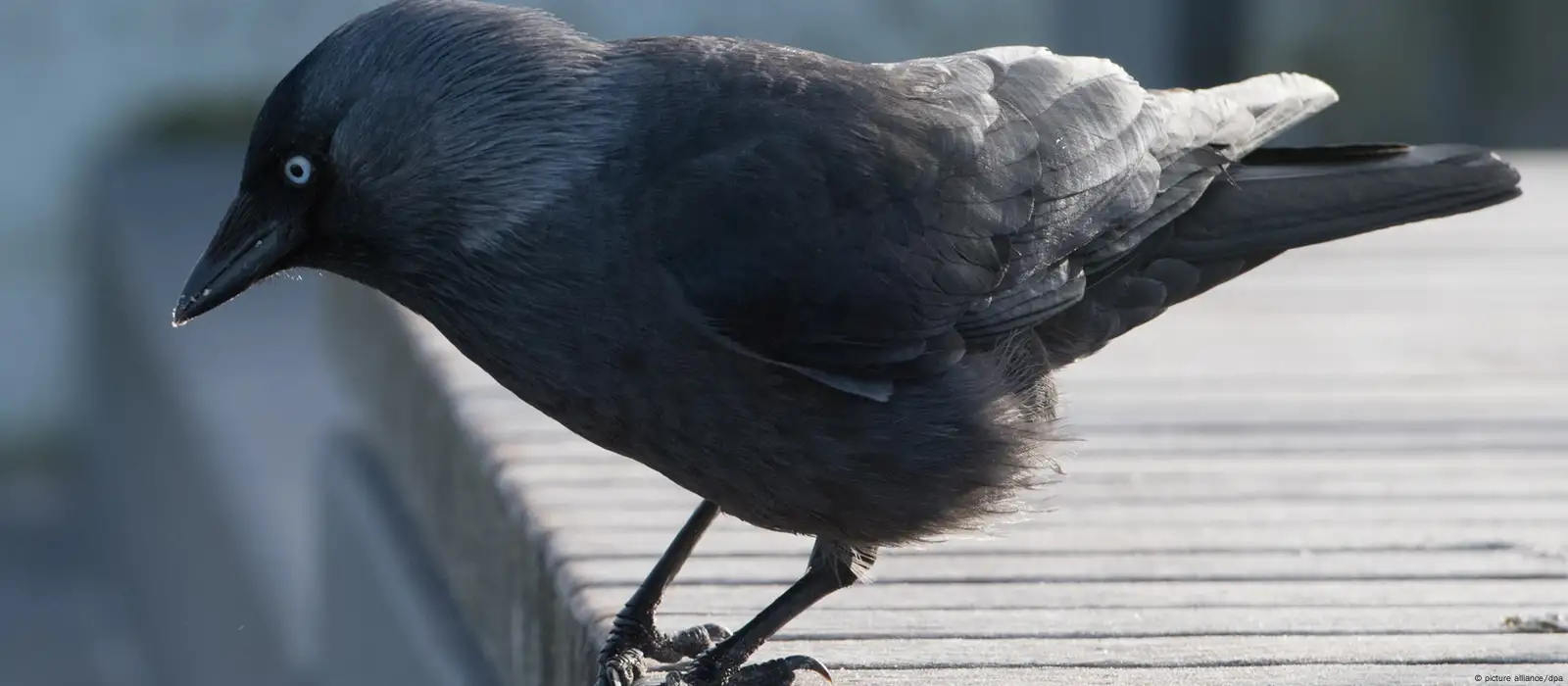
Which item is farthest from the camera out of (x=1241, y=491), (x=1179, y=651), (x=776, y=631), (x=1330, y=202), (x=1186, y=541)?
(x=1241, y=491)

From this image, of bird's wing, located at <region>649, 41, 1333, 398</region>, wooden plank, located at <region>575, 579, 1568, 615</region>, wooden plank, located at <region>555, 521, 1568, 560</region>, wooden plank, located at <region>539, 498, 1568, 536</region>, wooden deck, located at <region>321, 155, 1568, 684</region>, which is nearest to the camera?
bird's wing, located at <region>649, 41, 1333, 398</region>

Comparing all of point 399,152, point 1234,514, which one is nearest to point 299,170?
point 399,152

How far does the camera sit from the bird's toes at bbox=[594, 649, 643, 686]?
3227 mm

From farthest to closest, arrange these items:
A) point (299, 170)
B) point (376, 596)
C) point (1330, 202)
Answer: point (376, 596)
point (1330, 202)
point (299, 170)

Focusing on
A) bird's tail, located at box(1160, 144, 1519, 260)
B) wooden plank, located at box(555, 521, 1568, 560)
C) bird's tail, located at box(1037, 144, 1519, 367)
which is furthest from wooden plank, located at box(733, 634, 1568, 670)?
bird's tail, located at box(1160, 144, 1519, 260)

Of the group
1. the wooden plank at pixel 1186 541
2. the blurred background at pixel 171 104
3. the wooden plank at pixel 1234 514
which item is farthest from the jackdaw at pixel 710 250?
the blurred background at pixel 171 104

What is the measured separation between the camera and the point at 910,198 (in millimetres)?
3336

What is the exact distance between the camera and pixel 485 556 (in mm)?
4141

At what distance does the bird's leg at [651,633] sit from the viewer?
10.6 feet

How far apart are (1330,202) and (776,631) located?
136cm

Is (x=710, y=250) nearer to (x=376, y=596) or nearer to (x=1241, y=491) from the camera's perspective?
(x=1241, y=491)

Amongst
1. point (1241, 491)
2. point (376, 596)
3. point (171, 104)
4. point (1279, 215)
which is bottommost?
point (171, 104)

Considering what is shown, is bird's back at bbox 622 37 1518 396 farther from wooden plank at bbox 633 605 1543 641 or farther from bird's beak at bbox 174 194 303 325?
bird's beak at bbox 174 194 303 325

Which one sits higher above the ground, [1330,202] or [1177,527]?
[1330,202]
